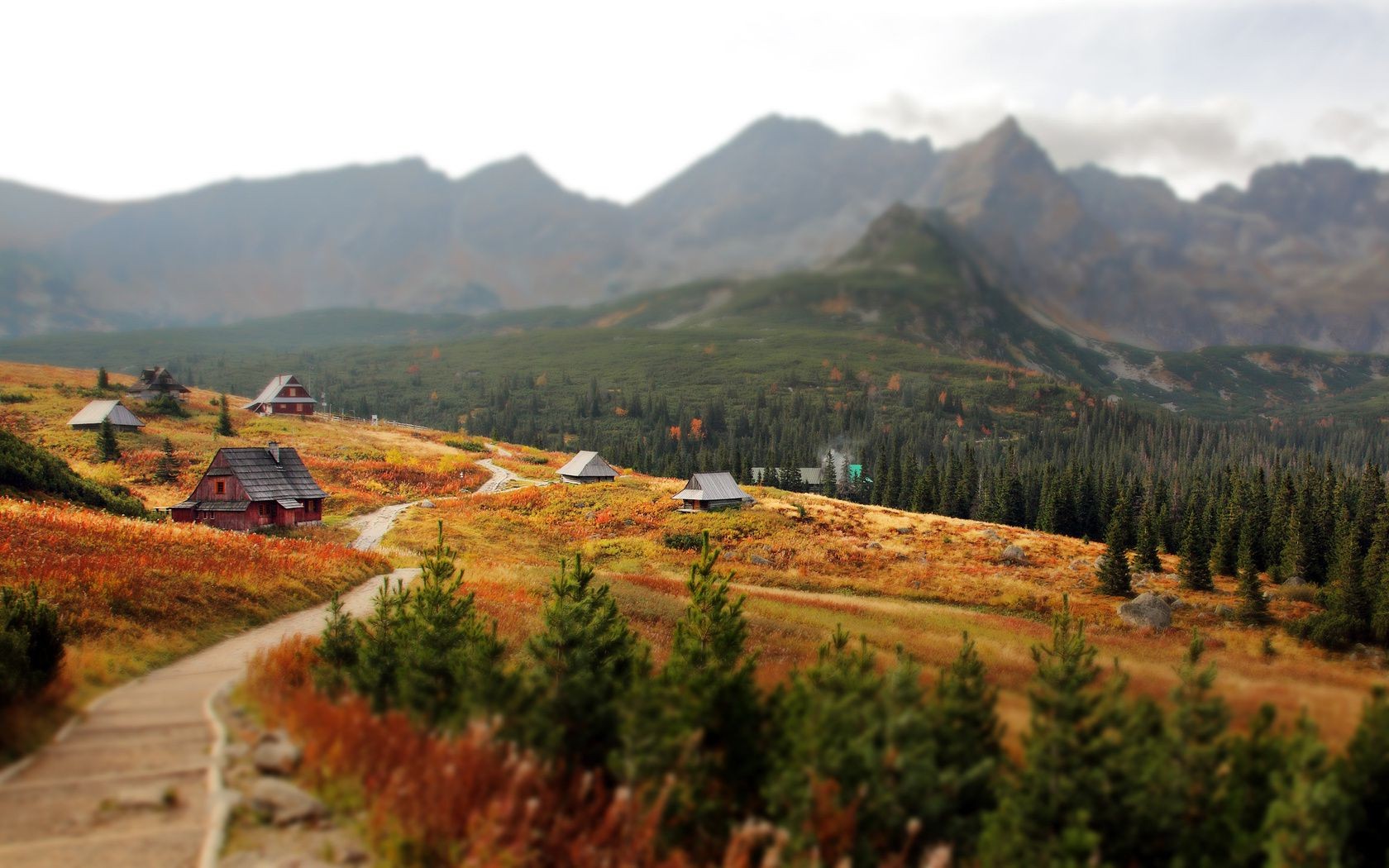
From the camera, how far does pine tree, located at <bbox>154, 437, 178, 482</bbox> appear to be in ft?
249

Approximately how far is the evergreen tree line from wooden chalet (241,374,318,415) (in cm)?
14018

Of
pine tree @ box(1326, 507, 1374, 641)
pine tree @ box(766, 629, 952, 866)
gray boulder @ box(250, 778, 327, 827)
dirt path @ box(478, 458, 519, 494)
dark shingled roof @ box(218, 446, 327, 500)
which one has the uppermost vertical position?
pine tree @ box(766, 629, 952, 866)

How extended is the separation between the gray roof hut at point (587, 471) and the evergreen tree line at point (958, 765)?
90561mm

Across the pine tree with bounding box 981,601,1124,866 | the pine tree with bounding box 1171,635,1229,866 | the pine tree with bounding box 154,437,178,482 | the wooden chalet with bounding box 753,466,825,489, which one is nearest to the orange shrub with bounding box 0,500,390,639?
the pine tree with bounding box 981,601,1124,866

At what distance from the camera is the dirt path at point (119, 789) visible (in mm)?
9906

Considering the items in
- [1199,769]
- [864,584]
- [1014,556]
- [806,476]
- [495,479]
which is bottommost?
[806,476]

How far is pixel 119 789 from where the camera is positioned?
11.3m

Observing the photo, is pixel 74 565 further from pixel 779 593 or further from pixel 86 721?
pixel 779 593

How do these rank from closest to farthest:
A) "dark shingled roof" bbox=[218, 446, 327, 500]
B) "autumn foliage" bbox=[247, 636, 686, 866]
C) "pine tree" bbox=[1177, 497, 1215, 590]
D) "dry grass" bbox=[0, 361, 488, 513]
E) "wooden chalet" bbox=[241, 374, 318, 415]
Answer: "autumn foliage" bbox=[247, 636, 686, 866] → "dark shingled roof" bbox=[218, 446, 327, 500] → "pine tree" bbox=[1177, 497, 1215, 590] → "dry grass" bbox=[0, 361, 488, 513] → "wooden chalet" bbox=[241, 374, 318, 415]

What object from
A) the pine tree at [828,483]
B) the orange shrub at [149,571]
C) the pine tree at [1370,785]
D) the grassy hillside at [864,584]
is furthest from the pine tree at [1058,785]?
the pine tree at [828,483]

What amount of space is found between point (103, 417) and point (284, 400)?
4594 centimetres

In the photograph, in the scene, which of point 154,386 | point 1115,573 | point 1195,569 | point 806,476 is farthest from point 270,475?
point 806,476

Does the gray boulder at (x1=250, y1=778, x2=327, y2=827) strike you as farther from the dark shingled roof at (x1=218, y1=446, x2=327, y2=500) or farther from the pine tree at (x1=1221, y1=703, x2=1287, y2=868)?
the dark shingled roof at (x1=218, y1=446, x2=327, y2=500)

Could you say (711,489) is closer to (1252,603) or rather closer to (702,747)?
(1252,603)
